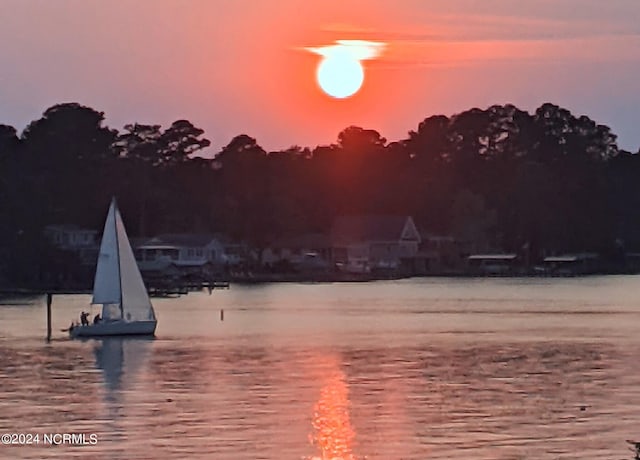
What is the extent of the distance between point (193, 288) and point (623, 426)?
82.6 m

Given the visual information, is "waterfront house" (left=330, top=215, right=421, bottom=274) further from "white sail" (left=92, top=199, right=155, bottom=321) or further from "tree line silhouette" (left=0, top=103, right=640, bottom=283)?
"white sail" (left=92, top=199, right=155, bottom=321)

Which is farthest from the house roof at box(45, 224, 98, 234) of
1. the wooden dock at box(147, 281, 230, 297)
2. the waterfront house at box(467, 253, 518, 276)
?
the waterfront house at box(467, 253, 518, 276)

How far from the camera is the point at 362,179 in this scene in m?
168

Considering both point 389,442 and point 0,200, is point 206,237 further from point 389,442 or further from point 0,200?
point 389,442

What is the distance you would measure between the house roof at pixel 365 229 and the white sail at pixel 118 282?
295 feet

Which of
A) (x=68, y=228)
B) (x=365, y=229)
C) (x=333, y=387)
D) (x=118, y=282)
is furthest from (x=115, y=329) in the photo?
(x=365, y=229)

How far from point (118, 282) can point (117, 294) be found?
1.74ft

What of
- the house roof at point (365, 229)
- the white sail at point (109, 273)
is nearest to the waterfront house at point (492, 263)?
the house roof at point (365, 229)

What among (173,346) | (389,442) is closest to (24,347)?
(173,346)

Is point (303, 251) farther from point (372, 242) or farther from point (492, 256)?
point (492, 256)

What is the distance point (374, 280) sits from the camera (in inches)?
5866

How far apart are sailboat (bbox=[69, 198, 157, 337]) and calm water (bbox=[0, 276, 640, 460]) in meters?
0.72

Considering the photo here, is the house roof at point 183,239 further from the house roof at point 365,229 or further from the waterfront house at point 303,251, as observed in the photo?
the house roof at point 365,229

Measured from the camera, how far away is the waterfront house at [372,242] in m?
155
